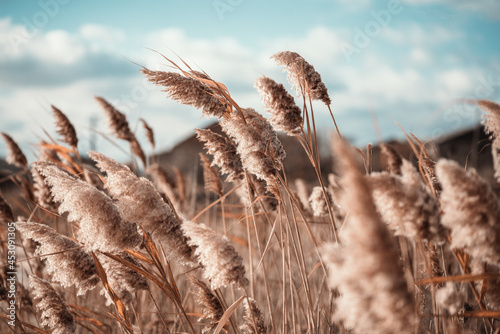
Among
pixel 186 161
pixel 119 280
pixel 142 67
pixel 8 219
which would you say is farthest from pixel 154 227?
pixel 186 161

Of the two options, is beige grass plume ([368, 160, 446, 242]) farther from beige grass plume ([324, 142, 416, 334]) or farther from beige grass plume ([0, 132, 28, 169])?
beige grass plume ([0, 132, 28, 169])

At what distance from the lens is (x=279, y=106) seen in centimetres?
130

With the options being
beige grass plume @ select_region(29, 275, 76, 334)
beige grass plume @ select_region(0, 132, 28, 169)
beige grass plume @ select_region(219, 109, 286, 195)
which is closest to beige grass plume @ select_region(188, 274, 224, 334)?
beige grass plume @ select_region(219, 109, 286, 195)

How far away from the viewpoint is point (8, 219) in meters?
2.18

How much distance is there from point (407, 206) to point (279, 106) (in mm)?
571

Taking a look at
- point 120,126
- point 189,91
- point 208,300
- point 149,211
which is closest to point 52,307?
point 208,300

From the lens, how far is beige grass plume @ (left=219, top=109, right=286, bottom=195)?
1.28 m

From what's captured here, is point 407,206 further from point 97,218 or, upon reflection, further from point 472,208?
point 97,218

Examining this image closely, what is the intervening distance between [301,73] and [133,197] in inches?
28.0

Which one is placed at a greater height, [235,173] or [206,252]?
[235,173]

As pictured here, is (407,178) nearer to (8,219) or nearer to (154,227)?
(154,227)

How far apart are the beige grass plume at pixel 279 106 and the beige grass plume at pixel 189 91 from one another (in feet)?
0.55

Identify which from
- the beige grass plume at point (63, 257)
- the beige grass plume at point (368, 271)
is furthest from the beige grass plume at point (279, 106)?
the beige grass plume at point (63, 257)

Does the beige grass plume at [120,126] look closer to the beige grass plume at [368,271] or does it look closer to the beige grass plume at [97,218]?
the beige grass plume at [97,218]
